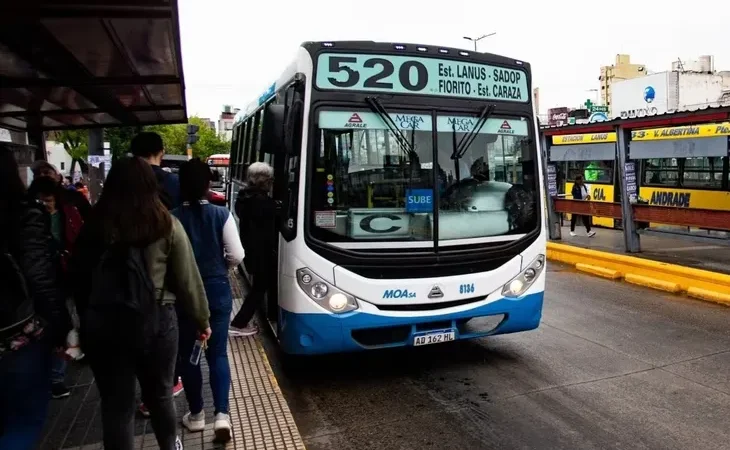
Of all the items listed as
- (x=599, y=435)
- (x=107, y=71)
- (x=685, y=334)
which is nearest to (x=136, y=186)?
(x=599, y=435)

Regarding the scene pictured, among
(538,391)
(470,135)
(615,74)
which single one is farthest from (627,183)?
(615,74)

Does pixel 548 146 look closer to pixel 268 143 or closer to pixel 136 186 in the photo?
pixel 268 143

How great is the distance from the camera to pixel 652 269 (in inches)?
366

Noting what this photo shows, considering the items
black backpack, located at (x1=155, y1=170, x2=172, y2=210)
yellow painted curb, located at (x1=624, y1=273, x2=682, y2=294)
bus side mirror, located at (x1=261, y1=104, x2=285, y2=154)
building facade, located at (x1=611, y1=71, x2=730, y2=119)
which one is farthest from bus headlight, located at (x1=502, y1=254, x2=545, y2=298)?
building facade, located at (x1=611, y1=71, x2=730, y2=119)

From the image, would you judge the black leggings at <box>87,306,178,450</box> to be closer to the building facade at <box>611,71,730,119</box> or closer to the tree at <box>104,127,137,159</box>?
the tree at <box>104,127,137,159</box>

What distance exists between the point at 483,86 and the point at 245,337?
344 centimetres

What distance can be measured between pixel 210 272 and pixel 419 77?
249cm

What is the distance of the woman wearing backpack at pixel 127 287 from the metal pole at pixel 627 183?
34.7ft

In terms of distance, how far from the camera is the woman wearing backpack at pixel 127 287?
2.75m

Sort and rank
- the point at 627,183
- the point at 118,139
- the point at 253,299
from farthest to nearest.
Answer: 1. the point at 118,139
2. the point at 627,183
3. the point at 253,299

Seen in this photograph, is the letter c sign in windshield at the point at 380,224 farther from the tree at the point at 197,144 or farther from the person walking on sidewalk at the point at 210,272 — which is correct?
the tree at the point at 197,144

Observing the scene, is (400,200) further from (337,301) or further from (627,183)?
(627,183)

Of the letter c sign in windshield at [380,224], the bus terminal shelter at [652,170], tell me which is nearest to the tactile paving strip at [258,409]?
the letter c sign in windshield at [380,224]

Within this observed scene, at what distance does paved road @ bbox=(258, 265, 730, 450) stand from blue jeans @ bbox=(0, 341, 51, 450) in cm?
179
